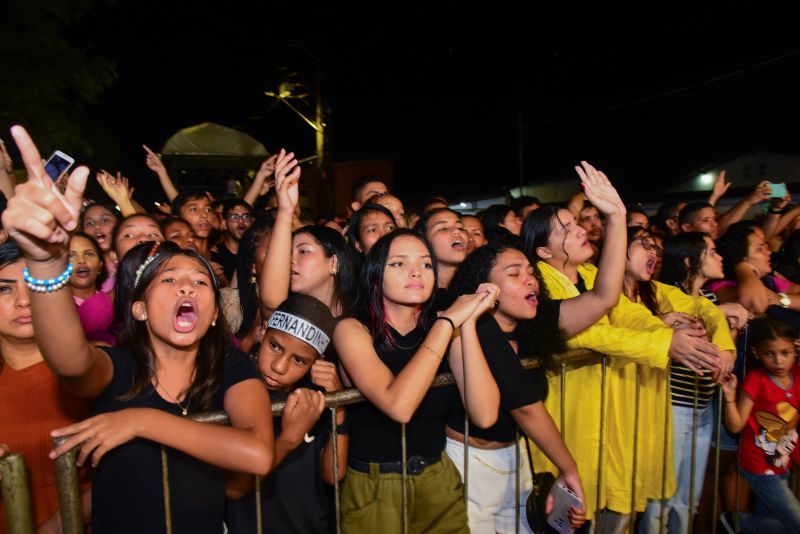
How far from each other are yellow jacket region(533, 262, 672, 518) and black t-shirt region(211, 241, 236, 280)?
3.26m

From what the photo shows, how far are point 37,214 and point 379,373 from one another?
142 centimetres

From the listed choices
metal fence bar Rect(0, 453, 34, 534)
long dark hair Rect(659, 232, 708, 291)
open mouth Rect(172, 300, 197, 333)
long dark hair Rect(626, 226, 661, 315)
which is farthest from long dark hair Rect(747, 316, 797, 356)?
metal fence bar Rect(0, 453, 34, 534)

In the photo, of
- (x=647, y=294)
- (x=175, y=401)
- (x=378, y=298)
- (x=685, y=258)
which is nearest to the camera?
(x=175, y=401)

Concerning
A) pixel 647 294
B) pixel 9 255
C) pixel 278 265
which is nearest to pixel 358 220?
pixel 278 265

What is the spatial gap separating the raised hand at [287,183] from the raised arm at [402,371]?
3.65ft

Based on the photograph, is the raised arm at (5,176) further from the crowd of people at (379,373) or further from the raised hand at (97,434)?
the raised hand at (97,434)

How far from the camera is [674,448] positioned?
3.79 m

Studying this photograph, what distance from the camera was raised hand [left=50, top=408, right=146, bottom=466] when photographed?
1.76 metres

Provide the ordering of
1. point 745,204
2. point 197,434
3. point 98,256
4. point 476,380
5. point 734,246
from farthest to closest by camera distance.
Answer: point 745,204 < point 734,246 < point 98,256 < point 476,380 < point 197,434

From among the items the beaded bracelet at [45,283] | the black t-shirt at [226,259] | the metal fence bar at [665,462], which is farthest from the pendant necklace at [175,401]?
the black t-shirt at [226,259]

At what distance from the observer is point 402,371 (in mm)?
2424

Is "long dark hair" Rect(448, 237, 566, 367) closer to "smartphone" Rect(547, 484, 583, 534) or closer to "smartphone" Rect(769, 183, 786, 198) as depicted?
"smartphone" Rect(547, 484, 583, 534)

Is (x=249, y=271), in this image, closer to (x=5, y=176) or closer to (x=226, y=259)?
(x=226, y=259)

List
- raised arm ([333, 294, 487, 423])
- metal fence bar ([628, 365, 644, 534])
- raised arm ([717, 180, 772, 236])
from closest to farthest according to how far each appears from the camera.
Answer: raised arm ([333, 294, 487, 423])
metal fence bar ([628, 365, 644, 534])
raised arm ([717, 180, 772, 236])
